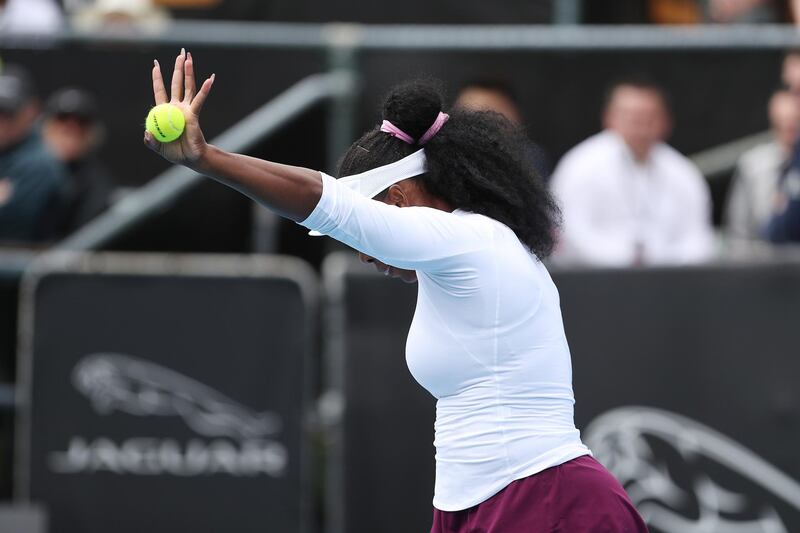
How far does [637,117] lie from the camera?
6941mm

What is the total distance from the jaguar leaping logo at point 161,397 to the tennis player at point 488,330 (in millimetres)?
3168

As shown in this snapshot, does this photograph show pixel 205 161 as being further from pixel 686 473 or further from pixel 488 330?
pixel 686 473

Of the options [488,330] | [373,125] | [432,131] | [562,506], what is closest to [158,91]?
[432,131]

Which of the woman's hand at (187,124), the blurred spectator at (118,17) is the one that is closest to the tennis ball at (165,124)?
the woman's hand at (187,124)

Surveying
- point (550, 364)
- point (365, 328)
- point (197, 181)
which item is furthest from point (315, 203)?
point (197, 181)

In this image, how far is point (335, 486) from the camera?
668 cm

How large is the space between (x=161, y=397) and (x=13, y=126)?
1.73m

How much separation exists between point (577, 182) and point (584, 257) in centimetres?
36

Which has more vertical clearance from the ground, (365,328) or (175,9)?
(175,9)

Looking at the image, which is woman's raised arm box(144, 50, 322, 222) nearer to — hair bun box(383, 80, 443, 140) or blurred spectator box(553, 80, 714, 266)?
hair bun box(383, 80, 443, 140)

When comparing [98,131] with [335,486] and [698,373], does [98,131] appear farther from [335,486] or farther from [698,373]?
[698,373]

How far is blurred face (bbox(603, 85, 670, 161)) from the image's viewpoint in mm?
6949

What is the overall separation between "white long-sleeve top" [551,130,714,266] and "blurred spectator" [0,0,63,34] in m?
3.16

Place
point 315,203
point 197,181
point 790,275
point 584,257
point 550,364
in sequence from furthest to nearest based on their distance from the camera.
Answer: point 197,181 < point 584,257 < point 790,275 < point 550,364 < point 315,203
